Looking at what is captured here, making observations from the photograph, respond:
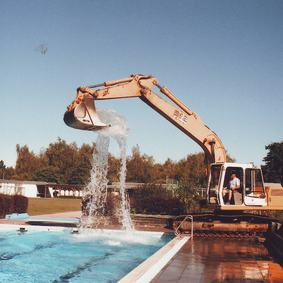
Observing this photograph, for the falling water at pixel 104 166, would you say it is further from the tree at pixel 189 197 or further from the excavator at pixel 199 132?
the tree at pixel 189 197

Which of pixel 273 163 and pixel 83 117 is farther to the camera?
pixel 273 163

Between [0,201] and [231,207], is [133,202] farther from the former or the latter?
[231,207]

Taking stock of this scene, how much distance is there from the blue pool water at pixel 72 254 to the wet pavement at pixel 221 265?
2218 mm

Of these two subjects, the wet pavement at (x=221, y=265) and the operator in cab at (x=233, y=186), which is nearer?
the wet pavement at (x=221, y=265)

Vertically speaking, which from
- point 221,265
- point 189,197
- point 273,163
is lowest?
point 221,265

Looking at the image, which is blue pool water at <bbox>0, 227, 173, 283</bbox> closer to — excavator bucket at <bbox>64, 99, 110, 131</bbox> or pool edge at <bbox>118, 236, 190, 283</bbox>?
pool edge at <bbox>118, 236, 190, 283</bbox>

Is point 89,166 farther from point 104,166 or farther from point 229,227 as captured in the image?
point 229,227

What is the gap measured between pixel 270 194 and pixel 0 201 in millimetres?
14703

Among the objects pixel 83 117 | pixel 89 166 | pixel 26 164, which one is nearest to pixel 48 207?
pixel 83 117

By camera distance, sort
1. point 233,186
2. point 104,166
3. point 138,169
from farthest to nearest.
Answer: point 138,169
point 104,166
point 233,186

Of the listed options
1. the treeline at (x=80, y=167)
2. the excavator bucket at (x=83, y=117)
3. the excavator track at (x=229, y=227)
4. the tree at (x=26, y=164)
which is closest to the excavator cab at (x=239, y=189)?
the excavator track at (x=229, y=227)

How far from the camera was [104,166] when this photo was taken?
19.3 meters

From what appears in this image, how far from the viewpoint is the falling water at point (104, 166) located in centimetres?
1441

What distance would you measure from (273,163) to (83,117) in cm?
5778
